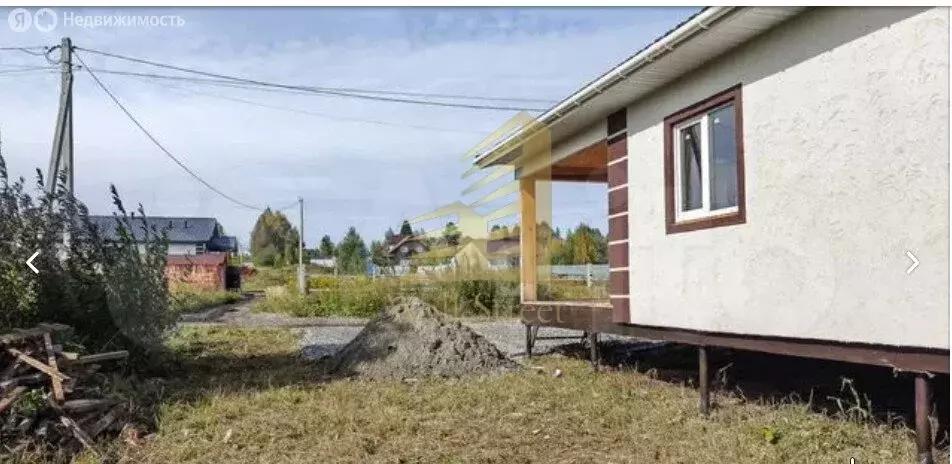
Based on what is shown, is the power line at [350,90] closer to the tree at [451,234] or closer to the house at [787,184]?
the house at [787,184]

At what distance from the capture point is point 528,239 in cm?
912

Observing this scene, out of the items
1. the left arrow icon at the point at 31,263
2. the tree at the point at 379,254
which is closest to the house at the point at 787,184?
the tree at the point at 379,254

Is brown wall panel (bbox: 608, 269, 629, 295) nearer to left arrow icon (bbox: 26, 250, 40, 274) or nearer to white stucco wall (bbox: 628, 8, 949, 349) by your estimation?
white stucco wall (bbox: 628, 8, 949, 349)

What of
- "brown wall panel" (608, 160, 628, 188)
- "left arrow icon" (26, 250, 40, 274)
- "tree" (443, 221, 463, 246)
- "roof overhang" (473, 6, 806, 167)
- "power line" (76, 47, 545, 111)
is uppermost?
"roof overhang" (473, 6, 806, 167)

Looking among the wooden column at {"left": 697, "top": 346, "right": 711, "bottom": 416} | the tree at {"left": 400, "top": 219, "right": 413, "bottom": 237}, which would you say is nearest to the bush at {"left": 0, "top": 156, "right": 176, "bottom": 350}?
the tree at {"left": 400, "top": 219, "right": 413, "bottom": 237}

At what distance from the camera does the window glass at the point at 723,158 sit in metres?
4.93

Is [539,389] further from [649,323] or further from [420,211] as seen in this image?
[420,211]

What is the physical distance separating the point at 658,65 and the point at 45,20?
378 cm

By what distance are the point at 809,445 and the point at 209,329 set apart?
9467 millimetres

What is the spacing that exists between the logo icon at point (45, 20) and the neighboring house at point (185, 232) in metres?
3.79

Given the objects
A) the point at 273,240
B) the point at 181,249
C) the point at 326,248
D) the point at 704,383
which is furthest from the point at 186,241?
the point at 704,383

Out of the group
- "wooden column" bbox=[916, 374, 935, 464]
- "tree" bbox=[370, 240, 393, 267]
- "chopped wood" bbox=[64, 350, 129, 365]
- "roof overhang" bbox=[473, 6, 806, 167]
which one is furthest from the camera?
"tree" bbox=[370, 240, 393, 267]

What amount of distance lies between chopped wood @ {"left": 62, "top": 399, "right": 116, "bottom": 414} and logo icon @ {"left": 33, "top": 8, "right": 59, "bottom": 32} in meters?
2.59

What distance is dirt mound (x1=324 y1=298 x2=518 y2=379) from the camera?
7.20 m
